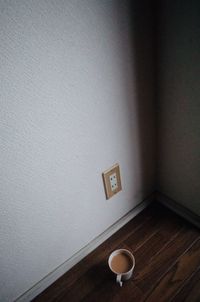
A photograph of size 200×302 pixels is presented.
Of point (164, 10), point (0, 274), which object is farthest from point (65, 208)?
point (164, 10)

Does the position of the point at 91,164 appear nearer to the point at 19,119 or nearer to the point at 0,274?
the point at 19,119

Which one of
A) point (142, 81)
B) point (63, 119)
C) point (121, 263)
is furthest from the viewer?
point (121, 263)

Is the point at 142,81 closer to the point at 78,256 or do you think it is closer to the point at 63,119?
the point at 63,119

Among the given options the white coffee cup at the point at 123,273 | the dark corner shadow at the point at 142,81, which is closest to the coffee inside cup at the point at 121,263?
the white coffee cup at the point at 123,273

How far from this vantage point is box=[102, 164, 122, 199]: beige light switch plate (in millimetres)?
954

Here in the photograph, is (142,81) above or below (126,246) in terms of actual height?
above

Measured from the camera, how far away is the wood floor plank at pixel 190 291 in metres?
0.89

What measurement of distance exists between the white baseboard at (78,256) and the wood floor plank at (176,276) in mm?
305

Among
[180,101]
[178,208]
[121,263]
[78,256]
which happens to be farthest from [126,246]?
[180,101]

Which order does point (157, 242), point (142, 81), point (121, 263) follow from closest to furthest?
point (142, 81)
point (121, 263)
point (157, 242)

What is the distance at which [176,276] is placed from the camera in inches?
37.8

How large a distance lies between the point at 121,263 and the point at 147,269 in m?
0.12

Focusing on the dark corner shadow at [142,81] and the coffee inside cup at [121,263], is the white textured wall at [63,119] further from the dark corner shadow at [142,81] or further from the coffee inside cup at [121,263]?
the coffee inside cup at [121,263]

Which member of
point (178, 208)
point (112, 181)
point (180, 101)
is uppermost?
point (180, 101)
